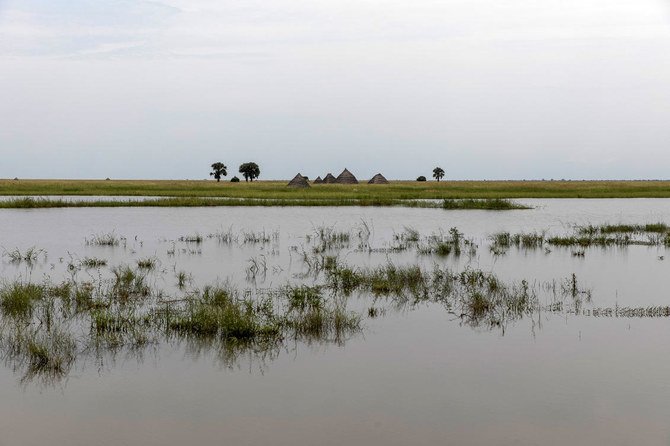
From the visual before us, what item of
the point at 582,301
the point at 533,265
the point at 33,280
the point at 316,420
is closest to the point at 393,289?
the point at 582,301

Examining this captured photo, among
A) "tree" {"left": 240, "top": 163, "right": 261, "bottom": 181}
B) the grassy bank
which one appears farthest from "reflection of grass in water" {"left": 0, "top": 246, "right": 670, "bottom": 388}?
"tree" {"left": 240, "top": 163, "right": 261, "bottom": 181}

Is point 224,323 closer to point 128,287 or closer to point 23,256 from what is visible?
point 128,287

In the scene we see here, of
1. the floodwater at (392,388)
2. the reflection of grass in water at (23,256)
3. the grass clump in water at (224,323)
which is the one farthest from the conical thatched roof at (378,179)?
the grass clump in water at (224,323)

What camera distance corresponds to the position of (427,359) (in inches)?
376

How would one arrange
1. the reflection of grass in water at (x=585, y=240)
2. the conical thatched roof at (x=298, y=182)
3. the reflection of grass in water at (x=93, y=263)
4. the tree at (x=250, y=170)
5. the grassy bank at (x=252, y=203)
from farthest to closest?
the tree at (x=250, y=170), the conical thatched roof at (x=298, y=182), the grassy bank at (x=252, y=203), the reflection of grass in water at (x=585, y=240), the reflection of grass in water at (x=93, y=263)

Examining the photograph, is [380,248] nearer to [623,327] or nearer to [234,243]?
[234,243]

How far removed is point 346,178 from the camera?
82.9m

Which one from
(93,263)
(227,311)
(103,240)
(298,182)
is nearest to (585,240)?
(93,263)

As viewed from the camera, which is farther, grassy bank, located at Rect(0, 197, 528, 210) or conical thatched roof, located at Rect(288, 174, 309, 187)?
conical thatched roof, located at Rect(288, 174, 309, 187)

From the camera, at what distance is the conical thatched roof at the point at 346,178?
82812mm

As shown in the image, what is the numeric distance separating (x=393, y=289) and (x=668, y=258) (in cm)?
965

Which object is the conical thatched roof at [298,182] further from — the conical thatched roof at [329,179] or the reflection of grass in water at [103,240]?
the reflection of grass in water at [103,240]

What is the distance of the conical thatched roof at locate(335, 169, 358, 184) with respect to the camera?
82.8m

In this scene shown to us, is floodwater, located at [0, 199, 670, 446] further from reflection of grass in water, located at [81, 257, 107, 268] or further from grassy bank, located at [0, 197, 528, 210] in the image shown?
grassy bank, located at [0, 197, 528, 210]
